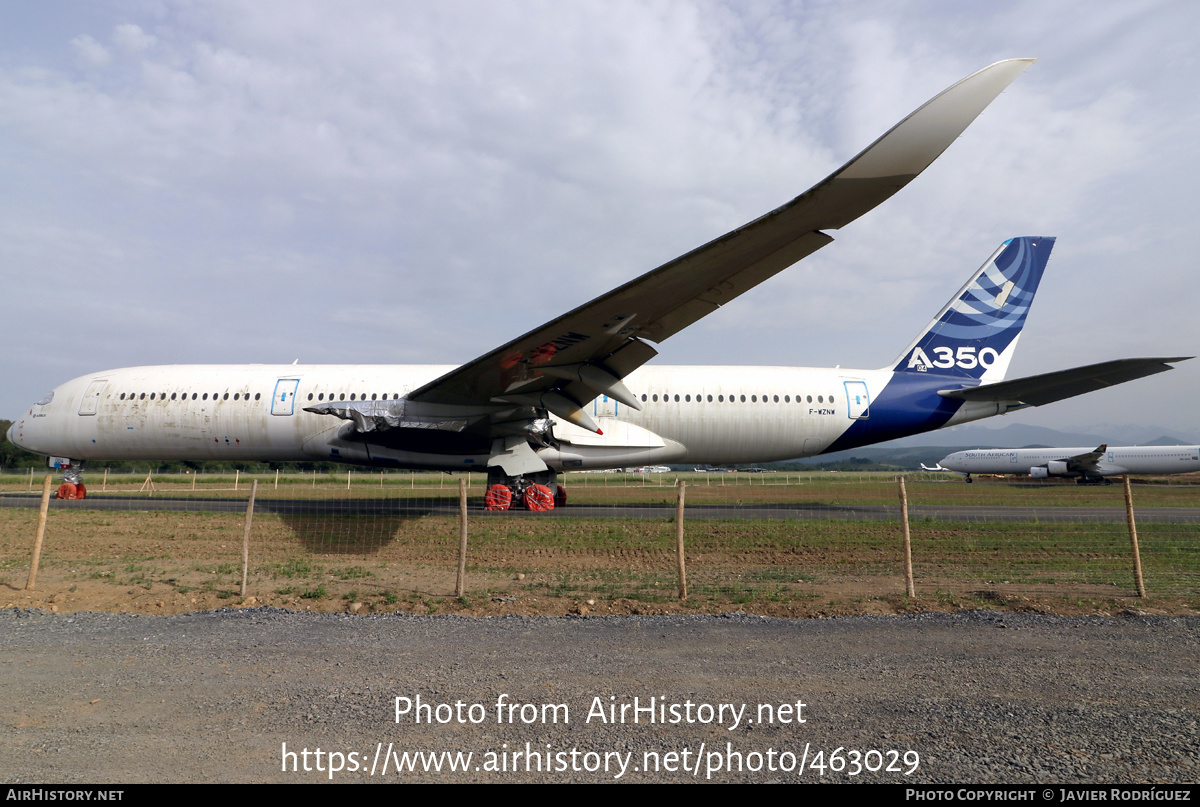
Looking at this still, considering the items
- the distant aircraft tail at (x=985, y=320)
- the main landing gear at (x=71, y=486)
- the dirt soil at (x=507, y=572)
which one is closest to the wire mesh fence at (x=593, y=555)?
the dirt soil at (x=507, y=572)

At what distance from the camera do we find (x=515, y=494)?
52.9ft

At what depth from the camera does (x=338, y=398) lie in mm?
17734

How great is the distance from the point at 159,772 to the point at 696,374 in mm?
16511

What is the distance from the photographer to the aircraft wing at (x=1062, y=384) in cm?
1373

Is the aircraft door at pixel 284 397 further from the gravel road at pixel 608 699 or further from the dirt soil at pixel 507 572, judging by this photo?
the gravel road at pixel 608 699

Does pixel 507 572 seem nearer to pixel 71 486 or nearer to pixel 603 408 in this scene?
pixel 603 408

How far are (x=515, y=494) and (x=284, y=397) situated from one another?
7.25 m

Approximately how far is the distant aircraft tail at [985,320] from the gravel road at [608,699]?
1289 cm

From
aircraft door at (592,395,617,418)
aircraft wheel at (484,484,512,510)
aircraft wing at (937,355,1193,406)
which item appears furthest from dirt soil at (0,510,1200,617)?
aircraft wing at (937,355,1193,406)

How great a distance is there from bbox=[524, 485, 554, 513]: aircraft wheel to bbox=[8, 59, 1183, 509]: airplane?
0.04m

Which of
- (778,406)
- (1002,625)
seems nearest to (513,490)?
(778,406)

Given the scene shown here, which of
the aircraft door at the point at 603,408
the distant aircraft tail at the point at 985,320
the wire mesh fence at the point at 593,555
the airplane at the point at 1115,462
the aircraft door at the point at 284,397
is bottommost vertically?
the wire mesh fence at the point at 593,555

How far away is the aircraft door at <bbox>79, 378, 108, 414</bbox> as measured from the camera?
1822cm
